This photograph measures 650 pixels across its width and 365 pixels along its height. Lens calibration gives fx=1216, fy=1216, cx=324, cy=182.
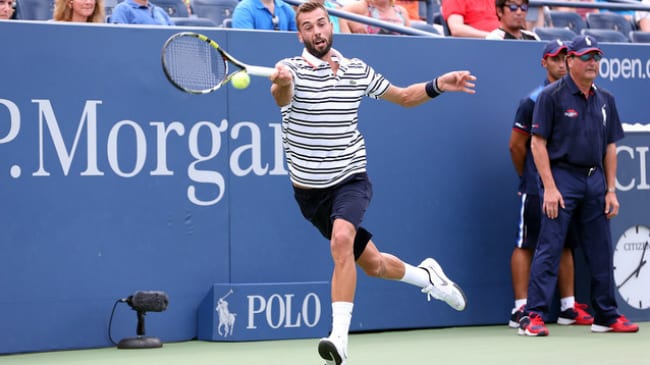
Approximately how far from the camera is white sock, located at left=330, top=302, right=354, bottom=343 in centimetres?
608

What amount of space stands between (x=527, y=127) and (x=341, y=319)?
3.23 metres

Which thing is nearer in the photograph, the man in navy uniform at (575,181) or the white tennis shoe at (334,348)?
the white tennis shoe at (334,348)

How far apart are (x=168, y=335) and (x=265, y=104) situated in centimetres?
168

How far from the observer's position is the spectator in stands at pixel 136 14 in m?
8.38

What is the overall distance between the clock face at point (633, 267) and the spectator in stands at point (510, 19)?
1.77 m

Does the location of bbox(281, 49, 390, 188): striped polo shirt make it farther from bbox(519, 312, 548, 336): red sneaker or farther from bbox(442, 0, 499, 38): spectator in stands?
bbox(442, 0, 499, 38): spectator in stands

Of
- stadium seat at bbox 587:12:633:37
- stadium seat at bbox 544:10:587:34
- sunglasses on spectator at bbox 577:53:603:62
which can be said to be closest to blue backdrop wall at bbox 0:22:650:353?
sunglasses on spectator at bbox 577:53:603:62

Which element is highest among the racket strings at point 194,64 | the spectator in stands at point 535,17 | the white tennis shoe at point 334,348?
the spectator in stands at point 535,17

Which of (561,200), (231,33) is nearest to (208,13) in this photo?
(231,33)

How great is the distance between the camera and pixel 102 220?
769cm

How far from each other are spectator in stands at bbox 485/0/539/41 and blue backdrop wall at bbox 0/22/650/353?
1.04ft

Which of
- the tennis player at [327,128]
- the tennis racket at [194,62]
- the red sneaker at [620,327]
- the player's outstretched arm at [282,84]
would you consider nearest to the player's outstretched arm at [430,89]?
the tennis player at [327,128]

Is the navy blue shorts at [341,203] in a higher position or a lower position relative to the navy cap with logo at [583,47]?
lower

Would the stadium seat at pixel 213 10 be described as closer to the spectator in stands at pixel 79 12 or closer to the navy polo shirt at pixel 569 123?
the spectator in stands at pixel 79 12
